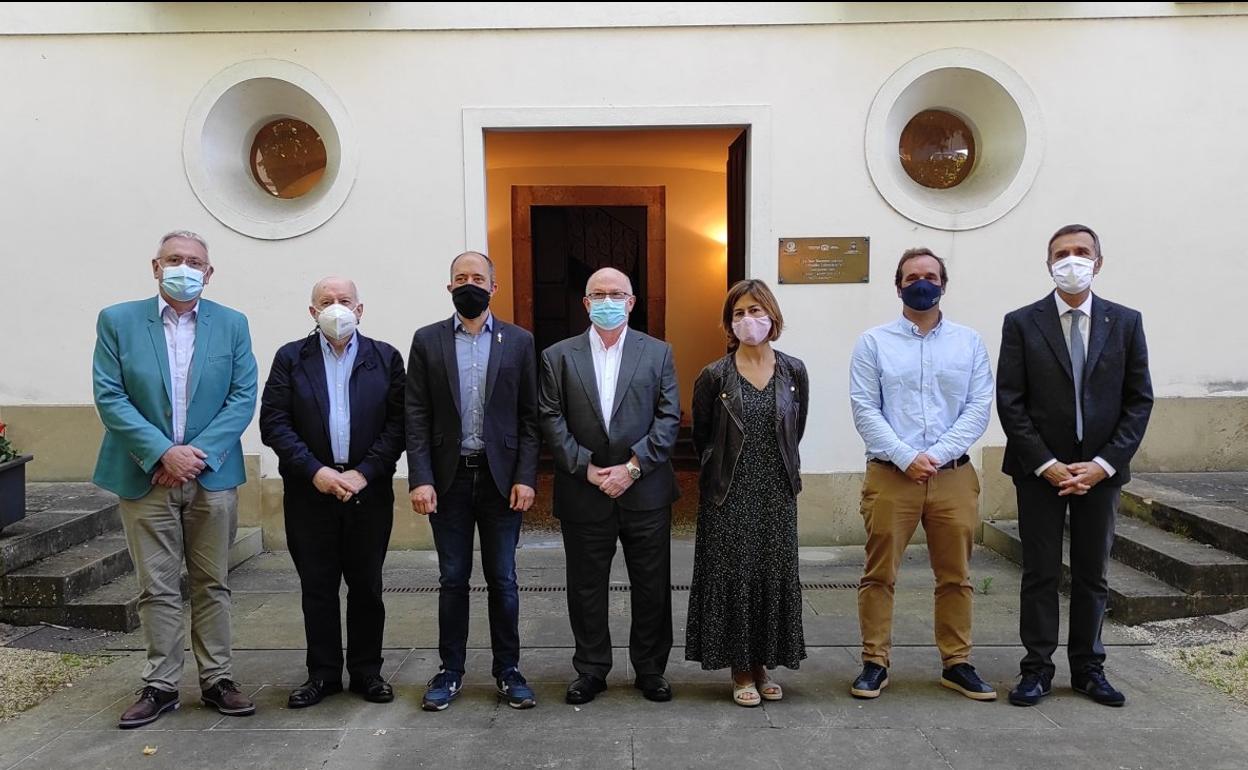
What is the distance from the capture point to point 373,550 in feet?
12.4

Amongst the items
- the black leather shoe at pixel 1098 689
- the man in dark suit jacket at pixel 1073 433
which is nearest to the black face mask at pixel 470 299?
the man in dark suit jacket at pixel 1073 433

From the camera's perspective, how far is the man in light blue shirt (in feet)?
12.1

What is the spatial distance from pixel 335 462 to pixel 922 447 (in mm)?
2542

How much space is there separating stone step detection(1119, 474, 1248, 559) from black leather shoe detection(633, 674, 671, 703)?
3.43 m

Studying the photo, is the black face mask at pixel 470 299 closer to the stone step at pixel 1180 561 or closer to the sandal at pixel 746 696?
the sandal at pixel 746 696

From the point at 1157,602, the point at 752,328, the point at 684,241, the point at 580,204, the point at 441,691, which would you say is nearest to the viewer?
the point at 752,328

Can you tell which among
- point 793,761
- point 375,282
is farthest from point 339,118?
point 793,761

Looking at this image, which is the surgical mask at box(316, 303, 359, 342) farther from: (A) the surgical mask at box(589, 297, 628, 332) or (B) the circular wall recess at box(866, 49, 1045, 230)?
(B) the circular wall recess at box(866, 49, 1045, 230)

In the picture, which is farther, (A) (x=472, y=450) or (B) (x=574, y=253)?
(B) (x=574, y=253)

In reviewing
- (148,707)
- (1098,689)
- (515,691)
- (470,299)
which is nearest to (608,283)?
(470,299)

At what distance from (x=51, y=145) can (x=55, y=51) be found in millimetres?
661

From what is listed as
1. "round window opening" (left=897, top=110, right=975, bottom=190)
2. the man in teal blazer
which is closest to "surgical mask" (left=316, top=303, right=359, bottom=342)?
the man in teal blazer

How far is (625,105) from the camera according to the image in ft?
20.2

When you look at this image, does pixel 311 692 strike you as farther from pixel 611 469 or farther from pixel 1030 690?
pixel 1030 690
